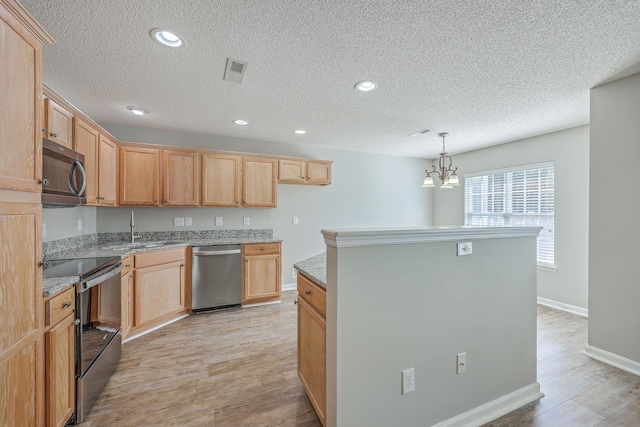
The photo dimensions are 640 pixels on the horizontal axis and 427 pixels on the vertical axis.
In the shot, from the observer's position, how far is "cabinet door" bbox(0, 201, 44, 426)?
114 centimetres

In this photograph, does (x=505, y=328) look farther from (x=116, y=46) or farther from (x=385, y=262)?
(x=116, y=46)

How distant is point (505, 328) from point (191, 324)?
3.18 metres

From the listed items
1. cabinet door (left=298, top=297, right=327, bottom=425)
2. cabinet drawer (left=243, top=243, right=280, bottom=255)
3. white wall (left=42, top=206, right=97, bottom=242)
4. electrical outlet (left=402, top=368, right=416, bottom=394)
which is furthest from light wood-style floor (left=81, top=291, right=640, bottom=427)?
white wall (left=42, top=206, right=97, bottom=242)

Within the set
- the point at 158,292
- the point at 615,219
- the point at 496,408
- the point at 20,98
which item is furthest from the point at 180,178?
the point at 615,219

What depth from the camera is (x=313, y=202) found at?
485cm

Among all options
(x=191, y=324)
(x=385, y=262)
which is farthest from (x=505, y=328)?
(x=191, y=324)

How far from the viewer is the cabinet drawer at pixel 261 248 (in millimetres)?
3754

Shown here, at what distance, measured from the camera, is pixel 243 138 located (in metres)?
4.30

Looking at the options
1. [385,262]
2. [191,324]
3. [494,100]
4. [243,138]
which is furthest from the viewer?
[243,138]

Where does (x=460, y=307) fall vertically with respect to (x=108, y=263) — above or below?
below

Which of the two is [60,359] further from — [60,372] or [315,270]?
[315,270]

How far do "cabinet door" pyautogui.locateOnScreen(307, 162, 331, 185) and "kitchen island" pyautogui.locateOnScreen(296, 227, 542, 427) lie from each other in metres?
2.67

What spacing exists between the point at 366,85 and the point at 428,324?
6.69ft

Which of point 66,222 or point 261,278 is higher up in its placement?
point 66,222
